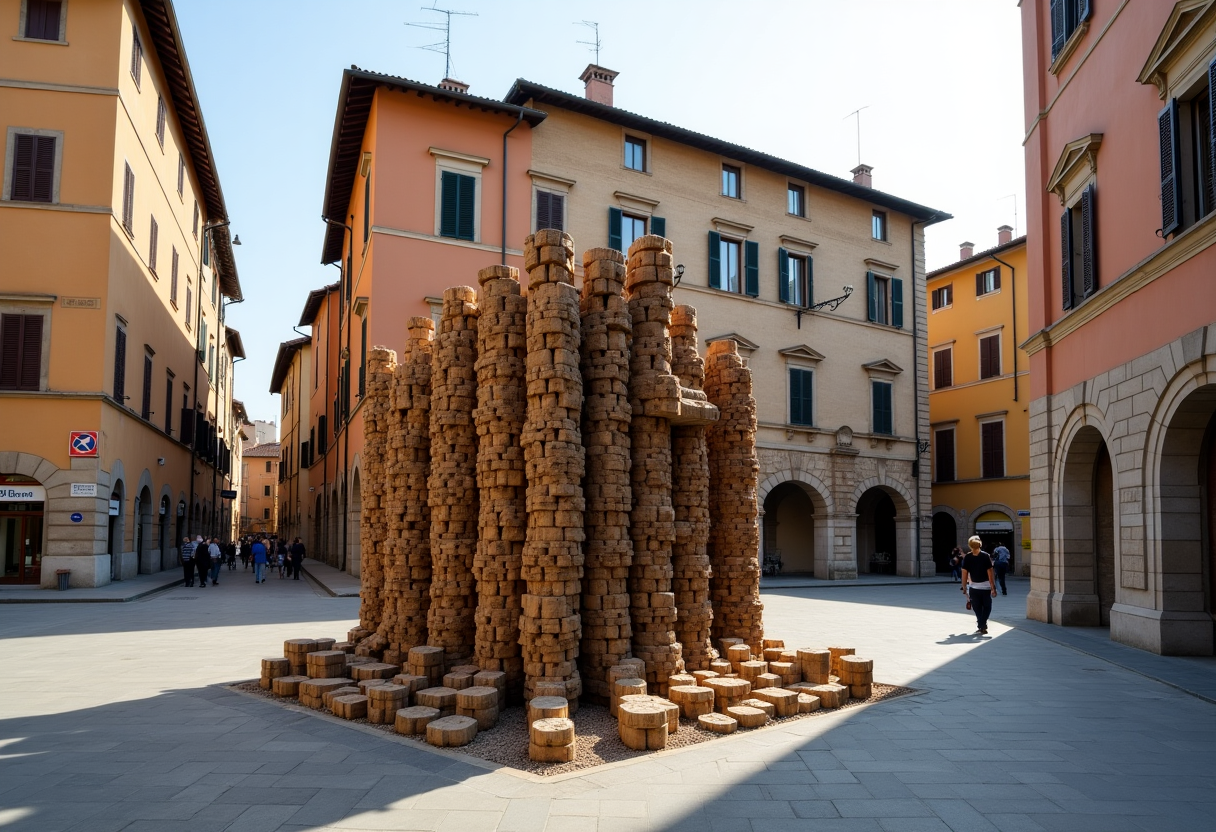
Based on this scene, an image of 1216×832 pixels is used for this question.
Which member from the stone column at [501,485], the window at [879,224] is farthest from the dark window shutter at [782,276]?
the stone column at [501,485]

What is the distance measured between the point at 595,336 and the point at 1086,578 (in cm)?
1157

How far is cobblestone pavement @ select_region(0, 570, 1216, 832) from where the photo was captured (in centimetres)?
533

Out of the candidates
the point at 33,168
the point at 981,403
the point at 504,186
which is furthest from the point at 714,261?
the point at 33,168

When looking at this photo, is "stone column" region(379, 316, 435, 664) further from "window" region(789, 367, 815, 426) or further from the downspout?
"window" region(789, 367, 815, 426)

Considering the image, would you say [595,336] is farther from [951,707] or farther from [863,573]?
[863,573]

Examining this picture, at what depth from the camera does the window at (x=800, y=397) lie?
94.6 feet

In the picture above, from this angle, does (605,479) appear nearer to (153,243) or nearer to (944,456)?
(153,243)

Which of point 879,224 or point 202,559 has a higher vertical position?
point 879,224

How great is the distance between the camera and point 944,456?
36.4 metres

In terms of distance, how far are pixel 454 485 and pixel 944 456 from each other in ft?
104

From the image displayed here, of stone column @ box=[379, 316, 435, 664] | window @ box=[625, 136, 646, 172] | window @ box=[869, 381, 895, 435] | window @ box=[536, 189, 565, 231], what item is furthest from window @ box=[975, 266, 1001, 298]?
stone column @ box=[379, 316, 435, 664]

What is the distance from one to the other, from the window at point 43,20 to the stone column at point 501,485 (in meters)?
19.2

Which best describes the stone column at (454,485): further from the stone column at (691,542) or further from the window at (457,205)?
the window at (457,205)

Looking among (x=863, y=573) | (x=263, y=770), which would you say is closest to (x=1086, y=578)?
(x=263, y=770)
